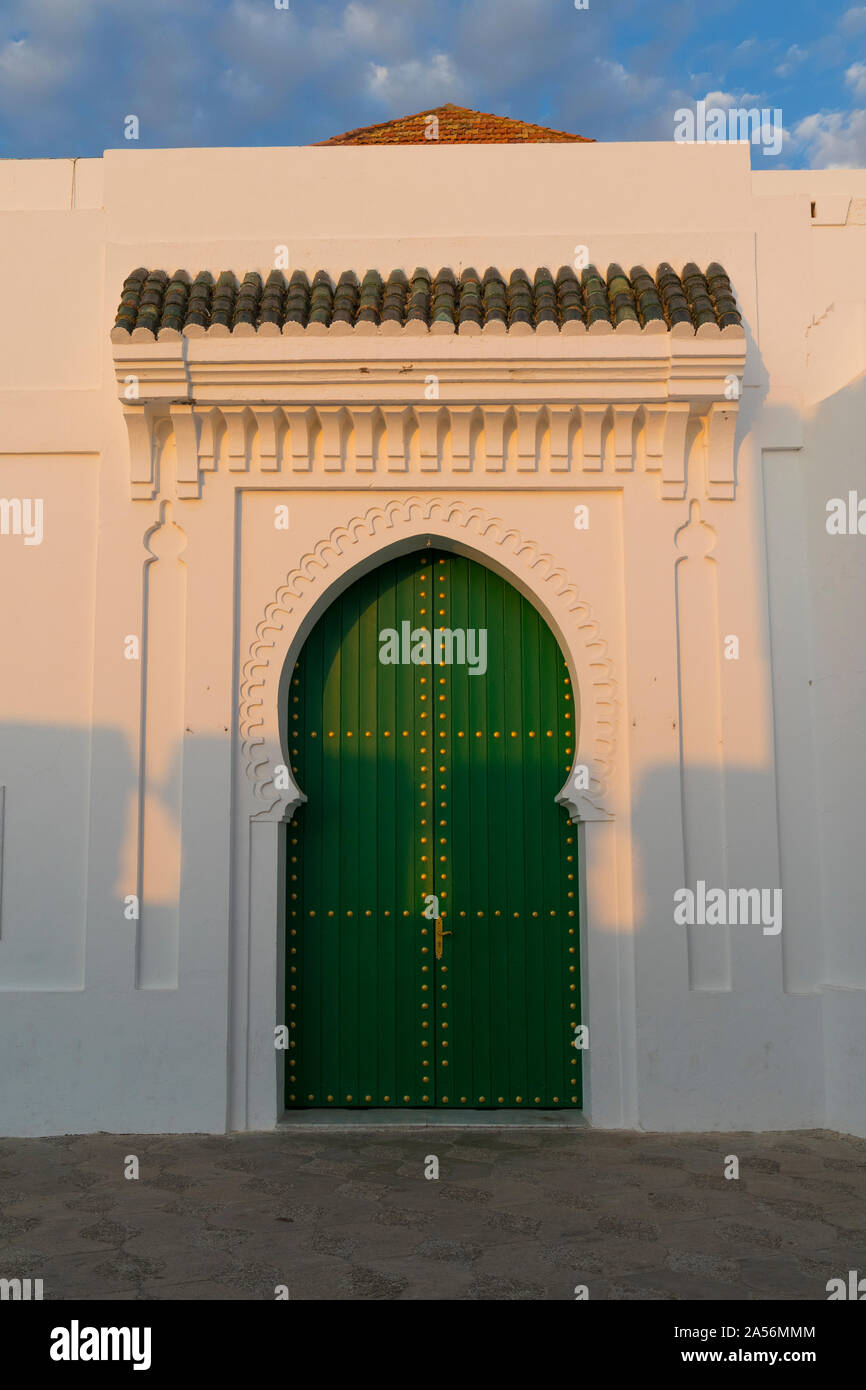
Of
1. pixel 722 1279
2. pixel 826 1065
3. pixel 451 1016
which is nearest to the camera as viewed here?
pixel 722 1279

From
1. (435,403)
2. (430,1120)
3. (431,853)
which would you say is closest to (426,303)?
(435,403)

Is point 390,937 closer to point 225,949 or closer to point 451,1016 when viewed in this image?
point 451,1016

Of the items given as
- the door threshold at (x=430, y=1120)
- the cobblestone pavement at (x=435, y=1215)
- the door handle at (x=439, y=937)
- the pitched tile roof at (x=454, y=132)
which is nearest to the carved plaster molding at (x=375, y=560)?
the door handle at (x=439, y=937)

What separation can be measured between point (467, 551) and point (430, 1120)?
3377 millimetres

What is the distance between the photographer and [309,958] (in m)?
6.70

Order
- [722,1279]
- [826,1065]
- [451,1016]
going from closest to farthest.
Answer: [722,1279]
[826,1065]
[451,1016]

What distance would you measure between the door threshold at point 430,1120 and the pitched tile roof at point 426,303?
4501 mm

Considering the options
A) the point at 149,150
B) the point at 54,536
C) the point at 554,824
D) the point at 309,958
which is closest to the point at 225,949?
the point at 309,958

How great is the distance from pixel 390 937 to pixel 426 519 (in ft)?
8.34

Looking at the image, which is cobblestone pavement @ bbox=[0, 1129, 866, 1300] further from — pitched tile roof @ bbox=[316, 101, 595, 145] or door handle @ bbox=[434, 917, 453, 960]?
pitched tile roof @ bbox=[316, 101, 595, 145]

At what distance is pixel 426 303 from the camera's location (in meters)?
6.60

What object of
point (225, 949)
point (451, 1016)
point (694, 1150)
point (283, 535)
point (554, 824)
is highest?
point (283, 535)

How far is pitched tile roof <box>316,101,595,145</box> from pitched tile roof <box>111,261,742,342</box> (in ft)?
13.2

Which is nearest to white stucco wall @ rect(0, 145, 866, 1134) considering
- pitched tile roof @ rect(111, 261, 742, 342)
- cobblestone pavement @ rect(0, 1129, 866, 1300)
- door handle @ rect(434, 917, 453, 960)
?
pitched tile roof @ rect(111, 261, 742, 342)
